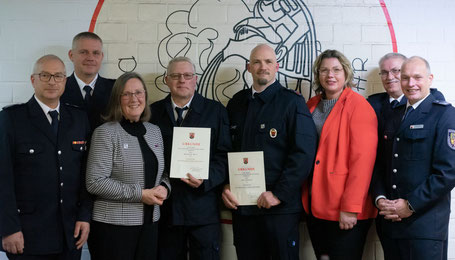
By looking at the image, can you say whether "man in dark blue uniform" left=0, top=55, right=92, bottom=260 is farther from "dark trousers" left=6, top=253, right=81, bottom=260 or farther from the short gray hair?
the short gray hair

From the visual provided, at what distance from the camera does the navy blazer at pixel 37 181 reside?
220 centimetres

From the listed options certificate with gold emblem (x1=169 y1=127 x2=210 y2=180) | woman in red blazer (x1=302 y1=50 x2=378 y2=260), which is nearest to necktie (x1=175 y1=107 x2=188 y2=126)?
certificate with gold emblem (x1=169 y1=127 x2=210 y2=180)

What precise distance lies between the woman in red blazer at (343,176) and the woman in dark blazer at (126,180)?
42.3 inches

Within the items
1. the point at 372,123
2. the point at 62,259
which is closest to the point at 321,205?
the point at 372,123

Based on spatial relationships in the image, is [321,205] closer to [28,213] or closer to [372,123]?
[372,123]

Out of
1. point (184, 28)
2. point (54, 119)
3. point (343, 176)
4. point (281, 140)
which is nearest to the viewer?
point (54, 119)

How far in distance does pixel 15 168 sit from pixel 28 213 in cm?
28

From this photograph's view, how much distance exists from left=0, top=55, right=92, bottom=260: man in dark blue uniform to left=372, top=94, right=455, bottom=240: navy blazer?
6.52 ft

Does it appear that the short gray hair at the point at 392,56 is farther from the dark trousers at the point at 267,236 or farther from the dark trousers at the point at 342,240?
the dark trousers at the point at 267,236

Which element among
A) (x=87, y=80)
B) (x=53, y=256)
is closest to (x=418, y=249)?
(x=53, y=256)

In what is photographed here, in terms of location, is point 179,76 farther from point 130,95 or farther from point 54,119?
point 54,119

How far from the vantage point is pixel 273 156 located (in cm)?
266

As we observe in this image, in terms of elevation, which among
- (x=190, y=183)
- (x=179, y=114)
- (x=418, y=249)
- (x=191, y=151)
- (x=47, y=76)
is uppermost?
(x=47, y=76)

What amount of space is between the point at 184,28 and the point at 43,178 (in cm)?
171
